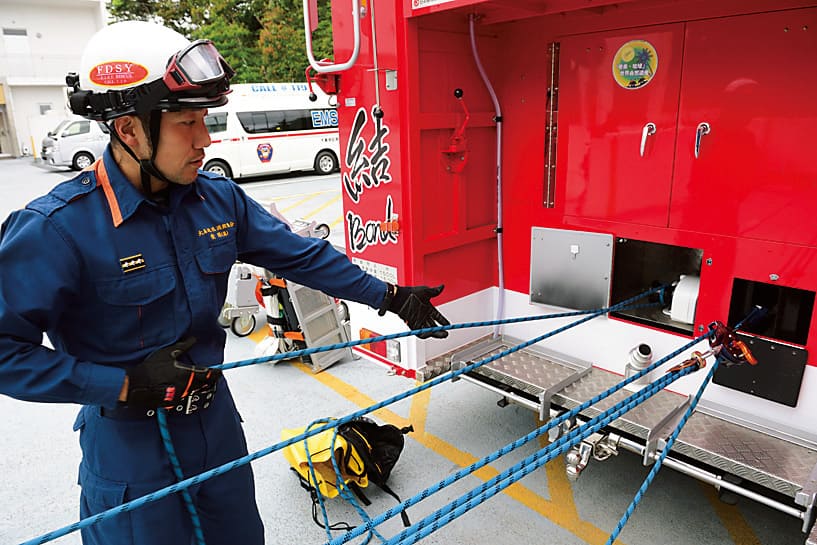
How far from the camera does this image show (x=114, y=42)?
2.04m

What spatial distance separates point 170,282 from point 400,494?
2168 mm

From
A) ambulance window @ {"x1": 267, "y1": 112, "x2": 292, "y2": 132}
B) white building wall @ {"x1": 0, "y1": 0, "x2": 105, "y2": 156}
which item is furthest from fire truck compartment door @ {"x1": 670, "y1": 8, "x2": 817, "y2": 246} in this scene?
white building wall @ {"x1": 0, "y1": 0, "x2": 105, "y2": 156}

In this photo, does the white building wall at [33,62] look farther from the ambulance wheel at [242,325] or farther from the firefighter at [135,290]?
the firefighter at [135,290]

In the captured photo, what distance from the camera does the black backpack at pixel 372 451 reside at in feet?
11.8

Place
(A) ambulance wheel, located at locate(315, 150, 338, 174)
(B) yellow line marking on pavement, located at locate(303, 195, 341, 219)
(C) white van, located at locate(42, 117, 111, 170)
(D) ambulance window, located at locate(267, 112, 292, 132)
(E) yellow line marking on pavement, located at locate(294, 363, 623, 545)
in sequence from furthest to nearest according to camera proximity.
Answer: (C) white van, located at locate(42, 117, 111, 170)
(A) ambulance wheel, located at locate(315, 150, 338, 174)
(D) ambulance window, located at locate(267, 112, 292, 132)
(B) yellow line marking on pavement, located at locate(303, 195, 341, 219)
(E) yellow line marking on pavement, located at locate(294, 363, 623, 545)

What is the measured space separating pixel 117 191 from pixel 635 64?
2.82 m

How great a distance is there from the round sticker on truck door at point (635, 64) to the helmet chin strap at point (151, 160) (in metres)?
2.61

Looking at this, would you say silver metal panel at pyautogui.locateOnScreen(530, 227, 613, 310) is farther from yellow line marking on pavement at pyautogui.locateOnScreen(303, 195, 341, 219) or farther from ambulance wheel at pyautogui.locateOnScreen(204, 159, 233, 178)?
ambulance wheel at pyautogui.locateOnScreen(204, 159, 233, 178)

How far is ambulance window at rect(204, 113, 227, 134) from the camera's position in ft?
50.3

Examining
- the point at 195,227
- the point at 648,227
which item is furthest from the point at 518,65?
the point at 195,227

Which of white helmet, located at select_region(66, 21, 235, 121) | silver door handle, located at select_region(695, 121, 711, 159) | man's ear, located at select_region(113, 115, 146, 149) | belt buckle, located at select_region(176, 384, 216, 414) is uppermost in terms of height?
white helmet, located at select_region(66, 21, 235, 121)

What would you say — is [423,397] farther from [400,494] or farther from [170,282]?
[170,282]

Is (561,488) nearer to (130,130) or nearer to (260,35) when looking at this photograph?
(130,130)

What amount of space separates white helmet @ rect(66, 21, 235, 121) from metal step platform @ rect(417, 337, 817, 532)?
2.42 m
